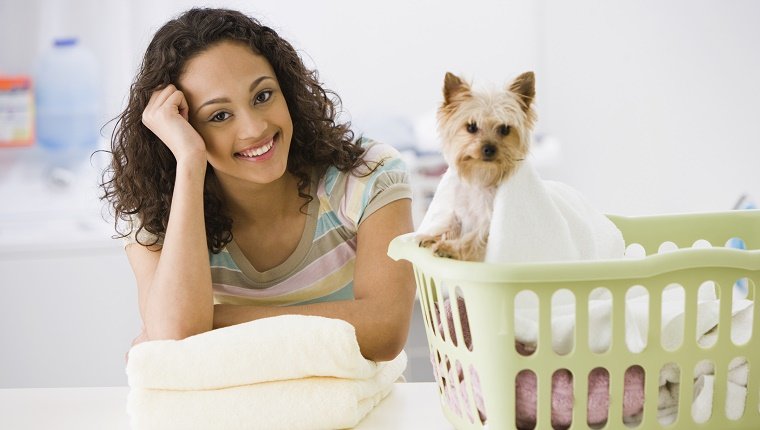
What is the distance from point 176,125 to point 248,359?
47 centimetres

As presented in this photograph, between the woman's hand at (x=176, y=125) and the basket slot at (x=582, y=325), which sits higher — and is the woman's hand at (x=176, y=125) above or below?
above

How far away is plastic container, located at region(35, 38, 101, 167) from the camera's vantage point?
2785 mm

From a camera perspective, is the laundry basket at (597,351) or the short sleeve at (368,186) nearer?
the laundry basket at (597,351)

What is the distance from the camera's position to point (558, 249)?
874 mm

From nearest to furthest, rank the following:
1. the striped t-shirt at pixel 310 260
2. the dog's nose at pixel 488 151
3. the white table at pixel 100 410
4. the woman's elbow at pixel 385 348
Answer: the dog's nose at pixel 488 151 → the white table at pixel 100 410 → the woman's elbow at pixel 385 348 → the striped t-shirt at pixel 310 260

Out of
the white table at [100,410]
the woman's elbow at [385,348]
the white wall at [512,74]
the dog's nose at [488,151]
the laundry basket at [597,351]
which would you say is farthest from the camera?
the white wall at [512,74]

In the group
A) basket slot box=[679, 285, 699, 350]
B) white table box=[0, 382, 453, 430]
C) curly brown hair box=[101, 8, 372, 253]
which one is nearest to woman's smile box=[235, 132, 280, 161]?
Result: curly brown hair box=[101, 8, 372, 253]

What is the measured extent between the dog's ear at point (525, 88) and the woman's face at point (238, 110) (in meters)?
0.48

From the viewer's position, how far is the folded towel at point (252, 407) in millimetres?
940

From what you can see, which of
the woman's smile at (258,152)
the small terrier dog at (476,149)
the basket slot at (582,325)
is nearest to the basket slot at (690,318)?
the basket slot at (582,325)

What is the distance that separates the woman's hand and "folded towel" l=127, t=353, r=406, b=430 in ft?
1.42

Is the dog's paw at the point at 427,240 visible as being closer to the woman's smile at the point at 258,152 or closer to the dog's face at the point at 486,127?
the dog's face at the point at 486,127

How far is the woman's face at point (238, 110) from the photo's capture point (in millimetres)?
1253

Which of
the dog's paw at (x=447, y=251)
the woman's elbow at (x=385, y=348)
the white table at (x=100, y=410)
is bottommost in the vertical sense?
the white table at (x=100, y=410)
